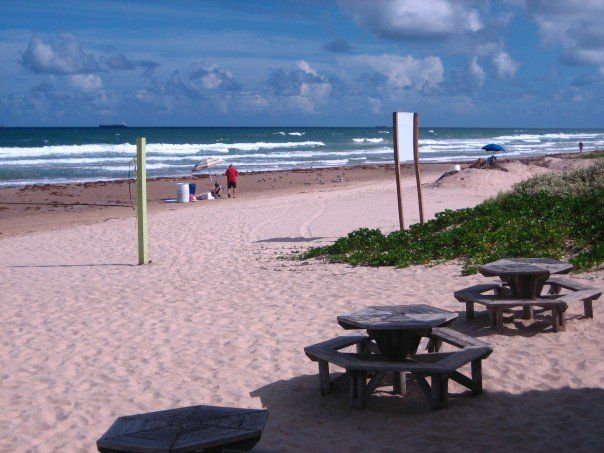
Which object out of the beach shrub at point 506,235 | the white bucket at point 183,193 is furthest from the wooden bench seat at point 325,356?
the white bucket at point 183,193

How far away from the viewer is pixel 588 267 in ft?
29.6

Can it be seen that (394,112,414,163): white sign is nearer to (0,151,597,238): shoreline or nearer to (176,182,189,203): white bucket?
(0,151,597,238): shoreline

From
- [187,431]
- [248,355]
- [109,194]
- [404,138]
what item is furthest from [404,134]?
[109,194]

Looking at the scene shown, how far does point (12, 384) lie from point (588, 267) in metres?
6.79

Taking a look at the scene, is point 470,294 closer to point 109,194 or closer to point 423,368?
point 423,368

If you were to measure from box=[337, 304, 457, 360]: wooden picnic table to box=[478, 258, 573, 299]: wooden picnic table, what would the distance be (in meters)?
1.48

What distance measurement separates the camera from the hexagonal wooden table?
321 centimetres

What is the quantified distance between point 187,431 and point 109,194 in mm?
24760

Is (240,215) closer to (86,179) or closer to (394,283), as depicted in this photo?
(394,283)

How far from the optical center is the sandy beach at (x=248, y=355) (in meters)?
4.77

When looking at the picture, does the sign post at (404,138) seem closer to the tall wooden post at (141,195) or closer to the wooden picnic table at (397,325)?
the tall wooden post at (141,195)

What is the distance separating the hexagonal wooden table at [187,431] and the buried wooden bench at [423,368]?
1.61 metres

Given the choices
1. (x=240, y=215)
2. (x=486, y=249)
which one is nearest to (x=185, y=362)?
(x=486, y=249)

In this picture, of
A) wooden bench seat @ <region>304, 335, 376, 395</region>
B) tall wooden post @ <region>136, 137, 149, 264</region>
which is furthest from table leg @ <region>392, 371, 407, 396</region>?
tall wooden post @ <region>136, 137, 149, 264</region>
